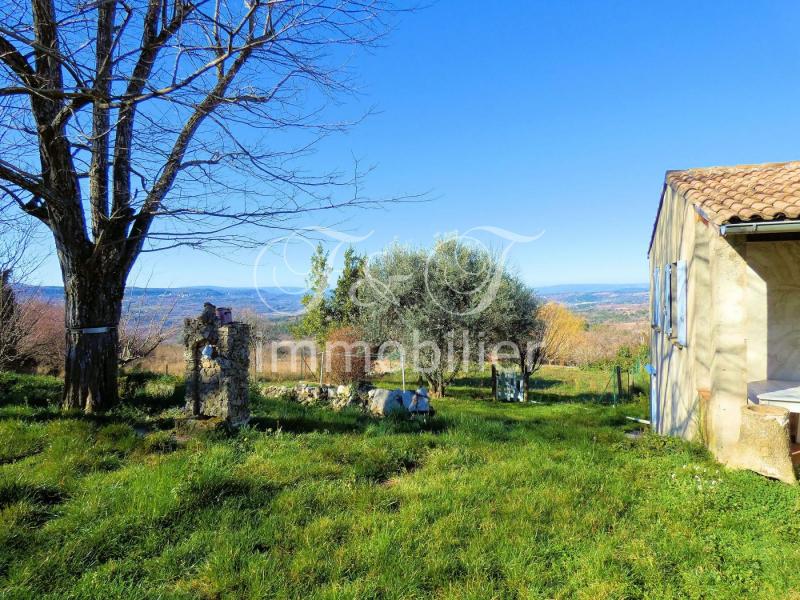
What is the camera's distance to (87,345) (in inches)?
262

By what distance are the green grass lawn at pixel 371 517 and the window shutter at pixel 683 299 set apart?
1.65 metres

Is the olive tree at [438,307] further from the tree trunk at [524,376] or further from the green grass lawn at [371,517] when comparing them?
the green grass lawn at [371,517]

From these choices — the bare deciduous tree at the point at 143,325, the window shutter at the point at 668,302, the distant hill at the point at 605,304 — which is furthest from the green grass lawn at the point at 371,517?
the distant hill at the point at 605,304

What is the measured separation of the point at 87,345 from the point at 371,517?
5.29m

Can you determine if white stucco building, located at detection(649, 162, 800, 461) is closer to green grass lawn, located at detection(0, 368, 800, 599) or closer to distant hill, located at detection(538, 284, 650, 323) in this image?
green grass lawn, located at detection(0, 368, 800, 599)

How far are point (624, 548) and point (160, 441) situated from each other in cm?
487

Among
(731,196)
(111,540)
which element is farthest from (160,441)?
(731,196)

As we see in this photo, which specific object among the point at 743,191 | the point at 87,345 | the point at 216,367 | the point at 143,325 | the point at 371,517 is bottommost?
the point at 371,517

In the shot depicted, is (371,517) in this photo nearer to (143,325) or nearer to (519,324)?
(143,325)

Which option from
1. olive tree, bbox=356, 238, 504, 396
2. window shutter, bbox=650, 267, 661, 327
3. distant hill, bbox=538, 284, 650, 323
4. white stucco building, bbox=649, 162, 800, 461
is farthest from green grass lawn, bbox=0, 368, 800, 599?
distant hill, bbox=538, 284, 650, 323

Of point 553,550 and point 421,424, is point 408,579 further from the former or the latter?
point 421,424

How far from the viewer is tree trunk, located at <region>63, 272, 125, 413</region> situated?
6613 mm

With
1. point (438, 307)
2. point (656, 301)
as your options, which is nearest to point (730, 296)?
point (656, 301)

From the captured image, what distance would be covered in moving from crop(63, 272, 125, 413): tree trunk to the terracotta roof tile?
816 cm
